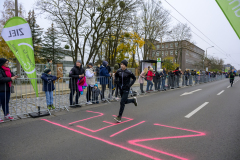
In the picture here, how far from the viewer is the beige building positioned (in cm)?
3909

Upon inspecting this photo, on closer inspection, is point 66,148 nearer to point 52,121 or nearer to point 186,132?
point 52,121

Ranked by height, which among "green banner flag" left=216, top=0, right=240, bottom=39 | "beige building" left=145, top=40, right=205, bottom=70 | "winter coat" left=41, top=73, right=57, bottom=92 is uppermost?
"beige building" left=145, top=40, right=205, bottom=70

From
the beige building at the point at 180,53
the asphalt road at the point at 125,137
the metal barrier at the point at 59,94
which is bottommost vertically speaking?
the asphalt road at the point at 125,137

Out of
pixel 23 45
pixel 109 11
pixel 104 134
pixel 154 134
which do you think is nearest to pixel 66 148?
pixel 104 134

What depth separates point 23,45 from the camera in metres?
5.77

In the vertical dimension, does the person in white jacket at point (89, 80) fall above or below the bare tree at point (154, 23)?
below

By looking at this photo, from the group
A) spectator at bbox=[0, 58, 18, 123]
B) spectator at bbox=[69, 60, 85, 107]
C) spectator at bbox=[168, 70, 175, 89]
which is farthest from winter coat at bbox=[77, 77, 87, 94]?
spectator at bbox=[168, 70, 175, 89]

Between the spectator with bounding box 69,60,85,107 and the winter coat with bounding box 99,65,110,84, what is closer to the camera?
the spectator with bounding box 69,60,85,107

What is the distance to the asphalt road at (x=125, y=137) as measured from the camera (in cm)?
312

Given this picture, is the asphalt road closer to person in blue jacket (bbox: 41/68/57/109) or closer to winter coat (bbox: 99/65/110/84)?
person in blue jacket (bbox: 41/68/57/109)

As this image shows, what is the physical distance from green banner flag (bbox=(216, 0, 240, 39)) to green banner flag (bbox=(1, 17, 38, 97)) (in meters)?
5.76

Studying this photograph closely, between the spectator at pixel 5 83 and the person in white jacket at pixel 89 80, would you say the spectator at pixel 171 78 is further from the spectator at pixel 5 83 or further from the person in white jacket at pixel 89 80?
the spectator at pixel 5 83

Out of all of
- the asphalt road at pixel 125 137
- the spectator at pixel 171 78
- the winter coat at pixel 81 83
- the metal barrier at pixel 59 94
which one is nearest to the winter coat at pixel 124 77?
the asphalt road at pixel 125 137

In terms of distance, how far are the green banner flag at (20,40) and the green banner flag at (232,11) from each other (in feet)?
18.9
